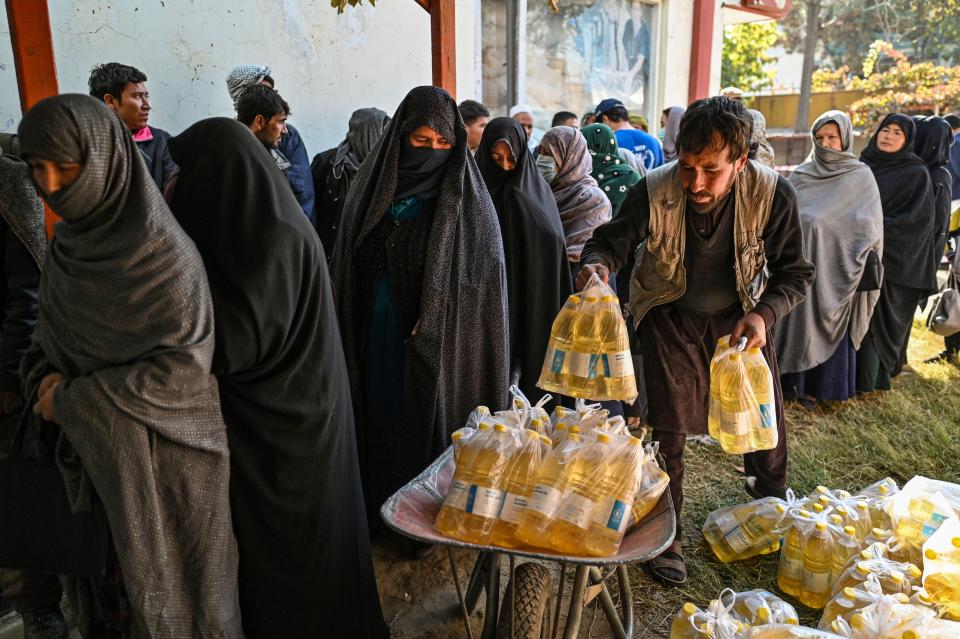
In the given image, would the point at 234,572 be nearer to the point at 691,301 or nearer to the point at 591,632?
the point at 591,632

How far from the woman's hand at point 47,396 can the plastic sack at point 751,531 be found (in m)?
2.67

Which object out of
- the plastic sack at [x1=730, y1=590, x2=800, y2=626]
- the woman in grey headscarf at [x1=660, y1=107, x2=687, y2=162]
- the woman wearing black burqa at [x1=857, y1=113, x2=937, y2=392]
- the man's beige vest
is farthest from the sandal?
the woman in grey headscarf at [x1=660, y1=107, x2=687, y2=162]

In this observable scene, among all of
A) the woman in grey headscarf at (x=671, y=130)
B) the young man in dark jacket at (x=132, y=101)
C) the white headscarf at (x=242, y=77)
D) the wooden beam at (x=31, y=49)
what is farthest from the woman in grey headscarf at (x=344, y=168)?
the woman in grey headscarf at (x=671, y=130)

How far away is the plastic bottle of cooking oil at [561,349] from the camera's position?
2.45m

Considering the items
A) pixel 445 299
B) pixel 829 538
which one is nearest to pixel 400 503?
pixel 445 299

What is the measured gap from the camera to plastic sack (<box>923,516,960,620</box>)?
7.47 ft

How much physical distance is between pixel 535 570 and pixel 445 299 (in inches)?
47.0

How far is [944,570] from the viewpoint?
7.53 ft

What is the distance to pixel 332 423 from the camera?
205 cm

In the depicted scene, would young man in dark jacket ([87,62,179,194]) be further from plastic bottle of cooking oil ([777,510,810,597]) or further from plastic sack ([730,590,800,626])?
plastic bottle of cooking oil ([777,510,810,597])

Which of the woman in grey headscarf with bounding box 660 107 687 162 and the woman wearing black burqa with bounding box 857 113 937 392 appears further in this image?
the woman in grey headscarf with bounding box 660 107 687 162

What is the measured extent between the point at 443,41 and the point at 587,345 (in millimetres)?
2299

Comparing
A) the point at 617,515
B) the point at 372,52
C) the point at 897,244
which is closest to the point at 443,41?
the point at 372,52

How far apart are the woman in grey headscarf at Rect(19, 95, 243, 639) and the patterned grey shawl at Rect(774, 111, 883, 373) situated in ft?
13.3
